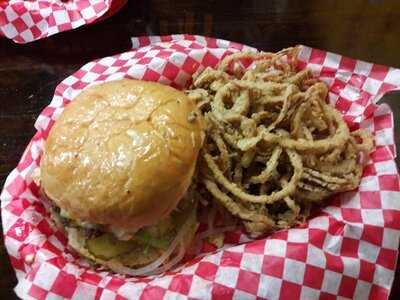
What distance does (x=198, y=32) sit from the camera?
2912 millimetres

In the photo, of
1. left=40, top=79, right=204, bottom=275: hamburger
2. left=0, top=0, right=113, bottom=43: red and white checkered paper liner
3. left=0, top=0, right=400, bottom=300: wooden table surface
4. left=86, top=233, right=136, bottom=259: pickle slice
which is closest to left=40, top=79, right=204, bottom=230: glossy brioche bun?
left=40, top=79, right=204, bottom=275: hamburger

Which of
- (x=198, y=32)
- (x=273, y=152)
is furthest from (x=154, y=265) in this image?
(x=198, y=32)

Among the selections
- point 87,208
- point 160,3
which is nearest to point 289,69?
point 87,208

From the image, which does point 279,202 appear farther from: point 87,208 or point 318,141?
point 87,208

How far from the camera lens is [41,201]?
1.93 m

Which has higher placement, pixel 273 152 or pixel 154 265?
pixel 273 152

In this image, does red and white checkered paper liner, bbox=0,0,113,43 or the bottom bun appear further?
red and white checkered paper liner, bbox=0,0,113,43

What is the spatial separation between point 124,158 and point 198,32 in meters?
1.50

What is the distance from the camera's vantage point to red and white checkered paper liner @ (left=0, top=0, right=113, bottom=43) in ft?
9.03

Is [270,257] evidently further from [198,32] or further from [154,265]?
[198,32]

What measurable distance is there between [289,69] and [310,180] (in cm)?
55

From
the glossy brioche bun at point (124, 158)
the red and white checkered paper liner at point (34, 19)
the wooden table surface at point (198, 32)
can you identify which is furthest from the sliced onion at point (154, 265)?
the red and white checkered paper liner at point (34, 19)

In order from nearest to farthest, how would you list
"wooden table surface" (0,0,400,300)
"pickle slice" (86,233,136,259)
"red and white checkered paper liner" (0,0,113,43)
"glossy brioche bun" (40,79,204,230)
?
"glossy brioche bun" (40,79,204,230)
"pickle slice" (86,233,136,259)
"wooden table surface" (0,0,400,300)
"red and white checkered paper liner" (0,0,113,43)

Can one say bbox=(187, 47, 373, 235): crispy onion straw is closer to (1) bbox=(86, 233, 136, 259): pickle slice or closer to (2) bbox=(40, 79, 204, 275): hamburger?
(2) bbox=(40, 79, 204, 275): hamburger
